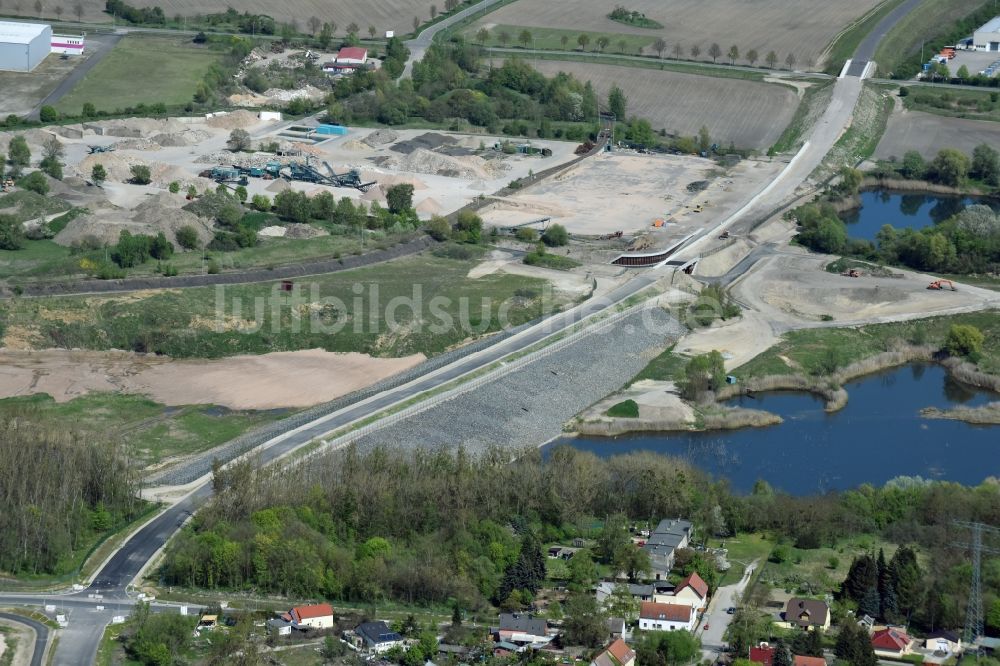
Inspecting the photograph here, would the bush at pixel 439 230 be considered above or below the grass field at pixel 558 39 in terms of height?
below

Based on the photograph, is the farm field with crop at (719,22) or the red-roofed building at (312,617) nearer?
the red-roofed building at (312,617)

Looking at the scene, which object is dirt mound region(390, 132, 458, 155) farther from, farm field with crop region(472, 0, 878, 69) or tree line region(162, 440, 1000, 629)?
tree line region(162, 440, 1000, 629)

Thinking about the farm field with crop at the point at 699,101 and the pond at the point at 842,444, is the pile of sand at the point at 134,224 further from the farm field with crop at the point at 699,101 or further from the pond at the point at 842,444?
the farm field with crop at the point at 699,101

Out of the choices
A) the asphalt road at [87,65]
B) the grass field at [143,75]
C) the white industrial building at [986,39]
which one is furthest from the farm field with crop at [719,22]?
the asphalt road at [87,65]

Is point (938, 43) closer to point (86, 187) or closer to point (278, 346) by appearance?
point (86, 187)

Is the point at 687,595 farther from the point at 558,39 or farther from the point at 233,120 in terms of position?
the point at 558,39

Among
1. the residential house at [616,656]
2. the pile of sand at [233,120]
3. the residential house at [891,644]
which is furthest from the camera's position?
the pile of sand at [233,120]

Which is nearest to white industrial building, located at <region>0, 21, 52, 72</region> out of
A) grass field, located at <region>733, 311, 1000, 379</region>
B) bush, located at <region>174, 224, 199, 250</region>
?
bush, located at <region>174, 224, 199, 250</region>
